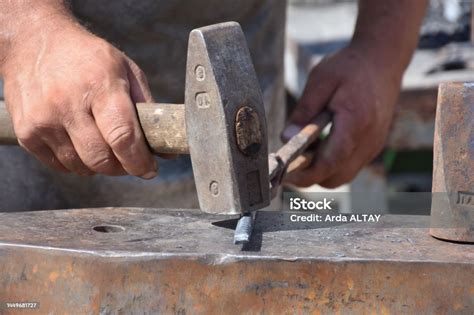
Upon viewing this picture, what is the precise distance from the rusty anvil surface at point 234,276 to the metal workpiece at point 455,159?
1.9 inches

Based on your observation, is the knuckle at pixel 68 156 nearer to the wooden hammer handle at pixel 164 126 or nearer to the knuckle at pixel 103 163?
the knuckle at pixel 103 163

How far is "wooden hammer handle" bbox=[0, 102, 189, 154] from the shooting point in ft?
5.30

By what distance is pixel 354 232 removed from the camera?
1.61 metres

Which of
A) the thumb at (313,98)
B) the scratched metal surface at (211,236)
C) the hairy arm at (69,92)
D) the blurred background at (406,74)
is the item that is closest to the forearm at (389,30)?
the thumb at (313,98)

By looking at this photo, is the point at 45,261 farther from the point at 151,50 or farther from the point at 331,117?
the point at 331,117

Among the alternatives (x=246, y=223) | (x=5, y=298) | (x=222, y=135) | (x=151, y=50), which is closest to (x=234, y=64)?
(x=222, y=135)

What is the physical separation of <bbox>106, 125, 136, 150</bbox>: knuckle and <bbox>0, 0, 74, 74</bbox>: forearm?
0.84 ft

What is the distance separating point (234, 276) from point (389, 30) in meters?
1.13

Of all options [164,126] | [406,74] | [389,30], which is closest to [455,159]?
[164,126]

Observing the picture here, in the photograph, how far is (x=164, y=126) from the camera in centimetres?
162

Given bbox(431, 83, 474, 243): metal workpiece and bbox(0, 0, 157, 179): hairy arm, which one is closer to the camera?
bbox(431, 83, 474, 243): metal workpiece

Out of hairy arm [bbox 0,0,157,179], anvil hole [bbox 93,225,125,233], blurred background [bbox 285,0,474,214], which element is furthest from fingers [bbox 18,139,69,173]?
blurred background [bbox 285,0,474,214]

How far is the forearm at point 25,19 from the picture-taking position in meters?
1.75
